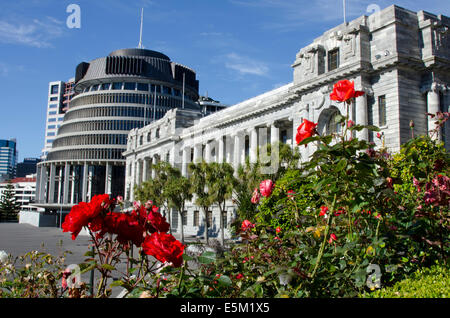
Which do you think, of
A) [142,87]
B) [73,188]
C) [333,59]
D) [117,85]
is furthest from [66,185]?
[333,59]

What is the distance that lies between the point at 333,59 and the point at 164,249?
1218 inches

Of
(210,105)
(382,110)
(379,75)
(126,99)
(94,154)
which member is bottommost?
(382,110)

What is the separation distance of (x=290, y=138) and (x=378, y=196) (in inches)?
1412

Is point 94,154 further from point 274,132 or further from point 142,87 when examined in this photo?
point 274,132

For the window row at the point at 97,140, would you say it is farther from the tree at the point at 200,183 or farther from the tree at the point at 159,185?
the tree at the point at 200,183

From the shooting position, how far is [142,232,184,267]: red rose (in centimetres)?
320

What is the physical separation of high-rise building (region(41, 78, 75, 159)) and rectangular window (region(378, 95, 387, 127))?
161407mm

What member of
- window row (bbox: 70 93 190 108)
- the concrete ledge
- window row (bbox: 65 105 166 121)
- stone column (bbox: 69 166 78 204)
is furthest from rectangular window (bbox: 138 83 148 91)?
the concrete ledge

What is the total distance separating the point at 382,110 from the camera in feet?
91.6

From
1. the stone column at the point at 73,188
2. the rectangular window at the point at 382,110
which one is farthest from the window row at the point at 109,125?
the rectangular window at the point at 382,110

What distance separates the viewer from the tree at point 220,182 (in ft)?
120

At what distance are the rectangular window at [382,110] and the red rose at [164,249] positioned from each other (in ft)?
88.7

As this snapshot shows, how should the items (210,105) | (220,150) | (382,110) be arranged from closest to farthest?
(382,110) < (220,150) < (210,105)
